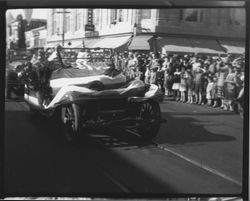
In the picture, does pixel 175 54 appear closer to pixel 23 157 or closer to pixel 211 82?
pixel 211 82

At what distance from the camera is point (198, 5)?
131 inches

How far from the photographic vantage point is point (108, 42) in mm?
3518

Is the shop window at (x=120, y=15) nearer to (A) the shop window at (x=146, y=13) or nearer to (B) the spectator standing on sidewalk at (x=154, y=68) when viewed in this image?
(A) the shop window at (x=146, y=13)

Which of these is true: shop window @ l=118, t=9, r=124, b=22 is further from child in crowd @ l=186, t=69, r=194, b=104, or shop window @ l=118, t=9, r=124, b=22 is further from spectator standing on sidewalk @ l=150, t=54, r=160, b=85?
child in crowd @ l=186, t=69, r=194, b=104

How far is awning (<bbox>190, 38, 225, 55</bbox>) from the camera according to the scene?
3559 millimetres

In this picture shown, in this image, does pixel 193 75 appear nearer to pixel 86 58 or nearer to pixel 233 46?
pixel 233 46

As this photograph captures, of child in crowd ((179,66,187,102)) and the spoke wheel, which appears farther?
child in crowd ((179,66,187,102))

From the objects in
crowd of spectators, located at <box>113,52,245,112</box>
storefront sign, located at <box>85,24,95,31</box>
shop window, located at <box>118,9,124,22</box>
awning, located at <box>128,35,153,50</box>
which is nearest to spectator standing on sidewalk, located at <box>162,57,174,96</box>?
crowd of spectators, located at <box>113,52,245,112</box>

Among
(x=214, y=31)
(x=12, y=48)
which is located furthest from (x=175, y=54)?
(x=12, y=48)

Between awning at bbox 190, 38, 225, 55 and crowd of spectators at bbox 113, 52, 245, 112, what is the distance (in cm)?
5

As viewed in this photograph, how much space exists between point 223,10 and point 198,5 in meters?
0.18

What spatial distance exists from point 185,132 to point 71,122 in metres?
0.83

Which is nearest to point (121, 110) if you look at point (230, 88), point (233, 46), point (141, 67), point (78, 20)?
point (141, 67)

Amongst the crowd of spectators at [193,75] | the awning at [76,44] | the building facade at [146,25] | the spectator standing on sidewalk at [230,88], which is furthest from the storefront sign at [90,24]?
the spectator standing on sidewalk at [230,88]
